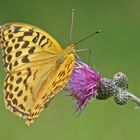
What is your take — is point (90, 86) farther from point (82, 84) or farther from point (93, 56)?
point (93, 56)

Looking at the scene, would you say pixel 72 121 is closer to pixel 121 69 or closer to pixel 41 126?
pixel 41 126

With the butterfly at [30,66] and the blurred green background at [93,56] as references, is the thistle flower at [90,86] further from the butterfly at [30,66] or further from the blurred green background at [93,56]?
the blurred green background at [93,56]

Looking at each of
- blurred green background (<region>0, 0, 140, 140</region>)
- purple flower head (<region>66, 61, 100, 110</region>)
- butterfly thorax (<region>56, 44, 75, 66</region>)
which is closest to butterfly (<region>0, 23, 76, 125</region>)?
butterfly thorax (<region>56, 44, 75, 66</region>)

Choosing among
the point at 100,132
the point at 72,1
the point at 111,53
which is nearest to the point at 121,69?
the point at 111,53

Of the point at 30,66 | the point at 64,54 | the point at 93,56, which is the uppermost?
the point at 93,56

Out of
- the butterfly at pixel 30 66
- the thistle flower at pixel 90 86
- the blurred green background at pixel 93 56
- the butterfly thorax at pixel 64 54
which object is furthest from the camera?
the blurred green background at pixel 93 56

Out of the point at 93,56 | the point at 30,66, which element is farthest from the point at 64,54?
the point at 93,56

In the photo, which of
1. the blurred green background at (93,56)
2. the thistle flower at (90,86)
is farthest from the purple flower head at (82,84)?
the blurred green background at (93,56)
